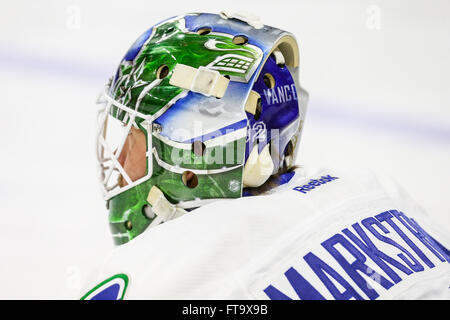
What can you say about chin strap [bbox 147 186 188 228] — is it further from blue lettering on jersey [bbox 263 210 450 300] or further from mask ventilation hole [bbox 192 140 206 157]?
blue lettering on jersey [bbox 263 210 450 300]

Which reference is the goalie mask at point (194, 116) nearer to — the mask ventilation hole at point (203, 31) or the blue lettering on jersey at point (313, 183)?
the mask ventilation hole at point (203, 31)

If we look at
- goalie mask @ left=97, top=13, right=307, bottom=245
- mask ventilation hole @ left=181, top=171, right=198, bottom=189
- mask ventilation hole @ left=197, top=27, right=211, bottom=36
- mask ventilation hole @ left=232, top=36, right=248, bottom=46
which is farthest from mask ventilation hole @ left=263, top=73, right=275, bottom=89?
mask ventilation hole @ left=181, top=171, right=198, bottom=189

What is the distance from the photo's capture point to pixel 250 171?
4.81ft

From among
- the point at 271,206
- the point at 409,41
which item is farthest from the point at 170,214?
the point at 409,41

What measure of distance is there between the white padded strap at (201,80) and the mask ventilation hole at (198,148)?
0.13 meters

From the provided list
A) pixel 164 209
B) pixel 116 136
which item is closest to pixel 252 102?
pixel 164 209

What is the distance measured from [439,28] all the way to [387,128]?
82cm

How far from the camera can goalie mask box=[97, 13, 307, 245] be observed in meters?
1.41

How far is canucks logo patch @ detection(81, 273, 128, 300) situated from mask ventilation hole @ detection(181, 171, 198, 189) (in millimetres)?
458

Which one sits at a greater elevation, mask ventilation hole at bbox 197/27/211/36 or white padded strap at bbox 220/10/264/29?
white padded strap at bbox 220/10/264/29

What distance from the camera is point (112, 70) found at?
346 centimetres

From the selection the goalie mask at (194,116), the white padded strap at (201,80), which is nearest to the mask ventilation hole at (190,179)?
the goalie mask at (194,116)

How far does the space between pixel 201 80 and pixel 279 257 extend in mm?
569

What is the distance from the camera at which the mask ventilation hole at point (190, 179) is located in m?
1.47
